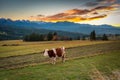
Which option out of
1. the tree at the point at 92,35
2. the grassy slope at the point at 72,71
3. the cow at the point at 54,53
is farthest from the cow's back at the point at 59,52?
the tree at the point at 92,35

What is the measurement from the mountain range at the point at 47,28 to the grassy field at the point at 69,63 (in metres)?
0.31

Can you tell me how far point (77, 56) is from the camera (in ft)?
30.5

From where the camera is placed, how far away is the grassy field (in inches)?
287

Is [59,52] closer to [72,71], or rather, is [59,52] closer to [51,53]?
[51,53]

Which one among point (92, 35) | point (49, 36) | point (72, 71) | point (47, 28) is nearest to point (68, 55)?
point (49, 36)

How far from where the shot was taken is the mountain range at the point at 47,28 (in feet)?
27.5

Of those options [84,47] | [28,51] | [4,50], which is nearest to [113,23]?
[84,47]

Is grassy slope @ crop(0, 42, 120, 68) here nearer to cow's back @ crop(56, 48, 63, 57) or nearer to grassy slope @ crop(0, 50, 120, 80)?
grassy slope @ crop(0, 50, 120, 80)

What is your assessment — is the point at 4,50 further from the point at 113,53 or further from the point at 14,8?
the point at 113,53

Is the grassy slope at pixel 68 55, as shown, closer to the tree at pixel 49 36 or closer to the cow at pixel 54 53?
the cow at pixel 54 53

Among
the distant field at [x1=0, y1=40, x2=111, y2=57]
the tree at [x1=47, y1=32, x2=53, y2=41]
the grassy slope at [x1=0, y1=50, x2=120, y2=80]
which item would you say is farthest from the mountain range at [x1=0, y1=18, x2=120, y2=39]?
the grassy slope at [x1=0, y1=50, x2=120, y2=80]

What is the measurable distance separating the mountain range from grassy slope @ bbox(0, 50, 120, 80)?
0.93 m

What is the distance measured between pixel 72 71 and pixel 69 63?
2.77ft

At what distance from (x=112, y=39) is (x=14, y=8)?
363cm
